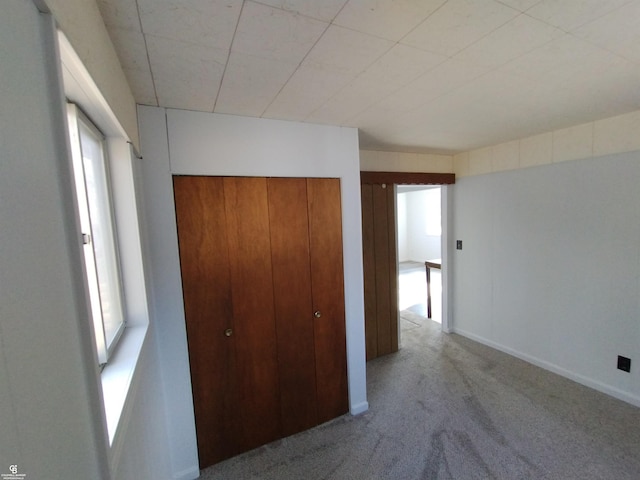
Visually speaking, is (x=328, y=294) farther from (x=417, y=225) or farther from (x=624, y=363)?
(x=417, y=225)

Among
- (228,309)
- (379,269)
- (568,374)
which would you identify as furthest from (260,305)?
(568,374)

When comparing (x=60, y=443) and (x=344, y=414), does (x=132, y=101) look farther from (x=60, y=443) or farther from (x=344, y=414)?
(x=344, y=414)

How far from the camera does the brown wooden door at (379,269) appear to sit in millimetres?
3135

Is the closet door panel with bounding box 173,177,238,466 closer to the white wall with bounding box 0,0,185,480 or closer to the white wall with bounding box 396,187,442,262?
the white wall with bounding box 0,0,185,480

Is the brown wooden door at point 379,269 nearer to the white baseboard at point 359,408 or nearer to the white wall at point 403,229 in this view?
the white baseboard at point 359,408

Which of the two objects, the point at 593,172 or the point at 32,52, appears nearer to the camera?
the point at 32,52

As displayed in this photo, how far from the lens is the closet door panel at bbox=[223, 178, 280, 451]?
6.18 feet

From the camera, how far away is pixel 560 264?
2.68 meters

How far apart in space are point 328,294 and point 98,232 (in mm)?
1515

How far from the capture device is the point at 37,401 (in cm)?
42

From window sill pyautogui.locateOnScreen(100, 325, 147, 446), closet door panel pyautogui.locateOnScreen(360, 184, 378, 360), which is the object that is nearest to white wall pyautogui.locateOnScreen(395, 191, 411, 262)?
closet door panel pyautogui.locateOnScreen(360, 184, 378, 360)

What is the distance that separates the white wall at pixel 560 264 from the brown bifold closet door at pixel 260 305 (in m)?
2.13

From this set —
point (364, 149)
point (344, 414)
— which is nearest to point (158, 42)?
point (364, 149)

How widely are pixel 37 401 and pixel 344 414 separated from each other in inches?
93.1
